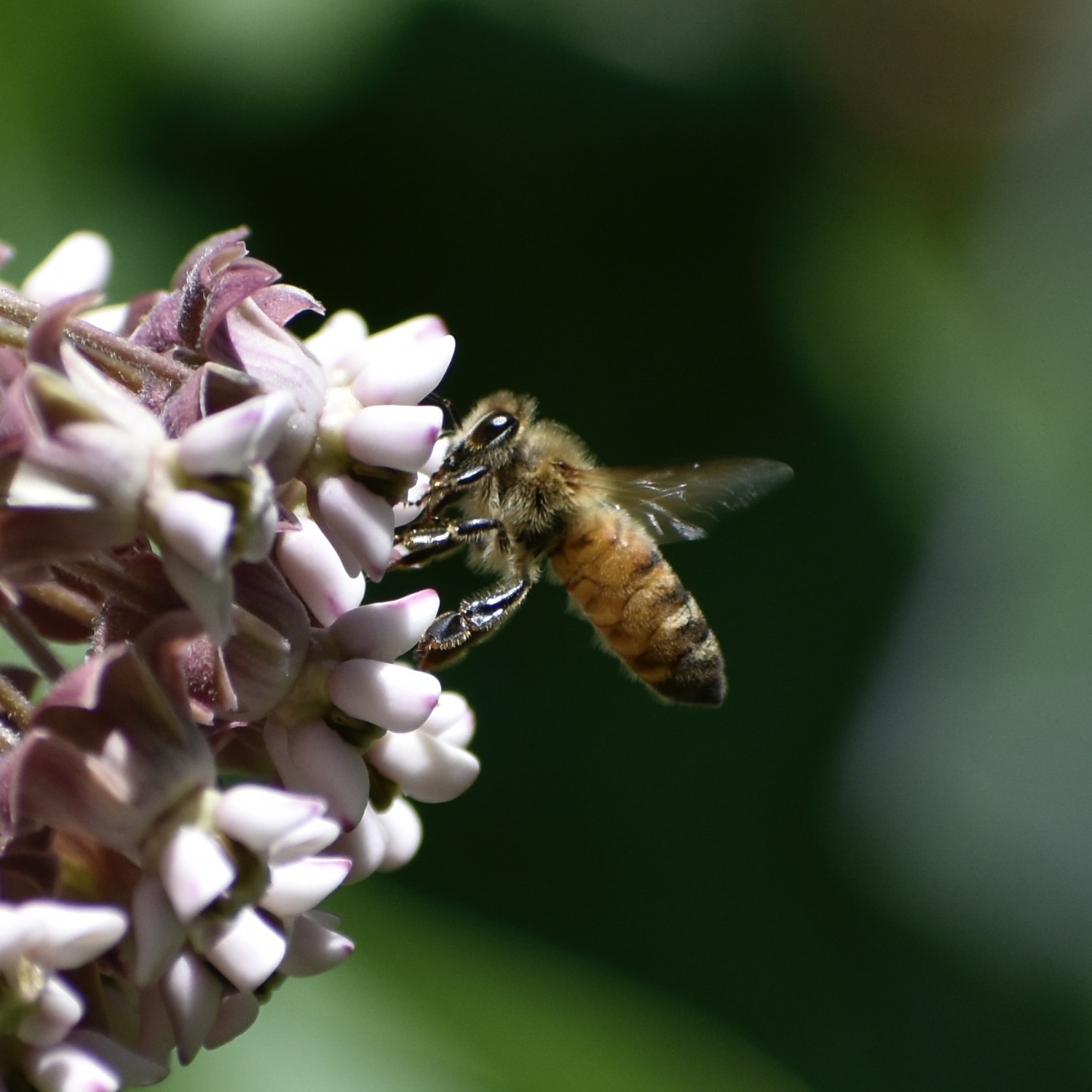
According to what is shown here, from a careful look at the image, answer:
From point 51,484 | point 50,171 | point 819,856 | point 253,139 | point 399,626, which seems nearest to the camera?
point 51,484

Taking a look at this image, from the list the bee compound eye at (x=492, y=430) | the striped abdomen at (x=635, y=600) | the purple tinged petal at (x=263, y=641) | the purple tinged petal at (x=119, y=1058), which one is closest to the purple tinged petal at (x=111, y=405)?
the purple tinged petal at (x=263, y=641)

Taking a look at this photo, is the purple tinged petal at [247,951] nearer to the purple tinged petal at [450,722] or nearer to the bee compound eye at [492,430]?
the purple tinged petal at [450,722]

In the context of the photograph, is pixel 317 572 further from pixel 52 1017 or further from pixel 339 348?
pixel 52 1017

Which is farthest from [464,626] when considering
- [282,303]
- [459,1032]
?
[459,1032]

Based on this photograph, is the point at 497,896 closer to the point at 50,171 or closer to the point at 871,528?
the point at 871,528

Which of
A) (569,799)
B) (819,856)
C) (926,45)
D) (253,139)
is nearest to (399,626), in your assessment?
(253,139)

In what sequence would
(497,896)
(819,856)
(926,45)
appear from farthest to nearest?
(926,45), (819,856), (497,896)
